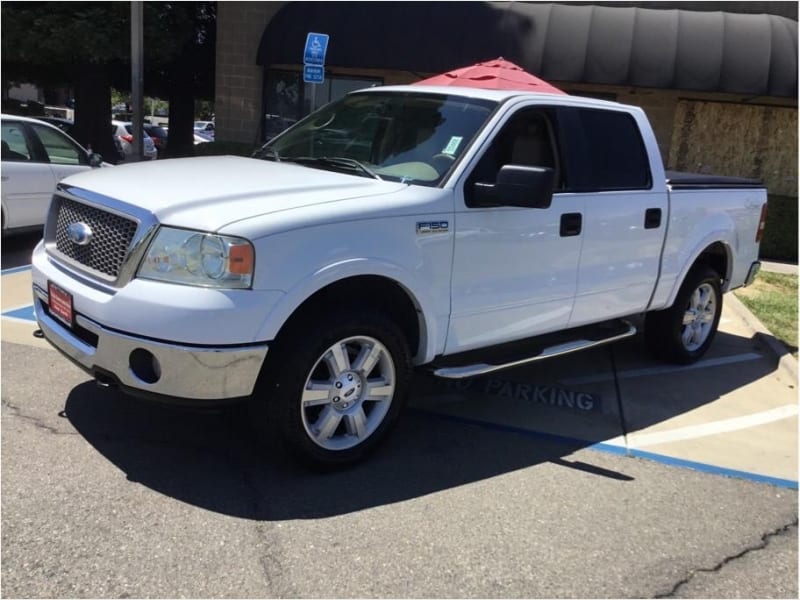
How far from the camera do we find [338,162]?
4.42 m

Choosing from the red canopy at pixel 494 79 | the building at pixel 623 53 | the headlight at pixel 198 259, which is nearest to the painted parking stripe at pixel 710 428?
the headlight at pixel 198 259

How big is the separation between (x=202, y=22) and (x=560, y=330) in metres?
16.9

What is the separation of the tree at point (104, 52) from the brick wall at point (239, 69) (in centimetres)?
155

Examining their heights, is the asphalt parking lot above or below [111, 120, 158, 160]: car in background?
below

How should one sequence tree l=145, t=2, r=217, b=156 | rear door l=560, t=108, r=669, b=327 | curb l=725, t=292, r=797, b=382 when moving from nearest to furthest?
rear door l=560, t=108, r=669, b=327 < curb l=725, t=292, r=797, b=382 < tree l=145, t=2, r=217, b=156

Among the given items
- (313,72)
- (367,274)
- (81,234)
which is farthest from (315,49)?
(367,274)

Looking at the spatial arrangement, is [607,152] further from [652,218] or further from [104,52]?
[104,52]

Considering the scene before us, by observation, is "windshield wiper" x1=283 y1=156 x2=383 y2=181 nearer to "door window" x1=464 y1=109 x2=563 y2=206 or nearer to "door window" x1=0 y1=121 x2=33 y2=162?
"door window" x1=464 y1=109 x2=563 y2=206

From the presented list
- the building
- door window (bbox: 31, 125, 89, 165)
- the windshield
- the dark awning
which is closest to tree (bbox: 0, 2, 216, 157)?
the building

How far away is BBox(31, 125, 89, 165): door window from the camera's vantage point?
885 centimetres

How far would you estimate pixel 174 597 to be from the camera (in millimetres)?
2830

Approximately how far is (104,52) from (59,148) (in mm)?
6996

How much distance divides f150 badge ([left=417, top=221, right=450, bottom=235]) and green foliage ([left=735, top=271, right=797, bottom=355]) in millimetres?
4597

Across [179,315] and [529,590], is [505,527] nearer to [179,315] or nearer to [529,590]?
[529,590]
